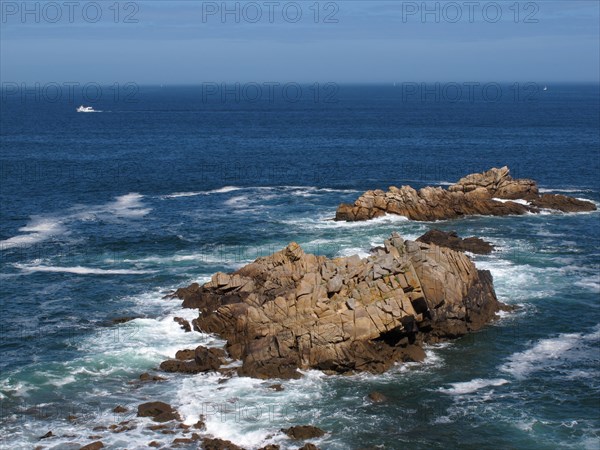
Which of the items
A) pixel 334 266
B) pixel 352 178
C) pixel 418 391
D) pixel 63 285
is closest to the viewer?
pixel 418 391

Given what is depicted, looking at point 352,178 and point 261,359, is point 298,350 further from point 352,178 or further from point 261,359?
point 352,178

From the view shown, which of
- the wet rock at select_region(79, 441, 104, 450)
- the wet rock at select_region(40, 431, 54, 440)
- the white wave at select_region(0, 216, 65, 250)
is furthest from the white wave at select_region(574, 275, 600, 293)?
the white wave at select_region(0, 216, 65, 250)

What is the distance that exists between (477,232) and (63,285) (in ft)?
164

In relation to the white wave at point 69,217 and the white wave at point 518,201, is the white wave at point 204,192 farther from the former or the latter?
the white wave at point 518,201

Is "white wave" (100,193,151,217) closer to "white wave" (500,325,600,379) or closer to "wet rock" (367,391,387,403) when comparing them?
"white wave" (500,325,600,379)

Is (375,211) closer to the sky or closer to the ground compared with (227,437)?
closer to the sky

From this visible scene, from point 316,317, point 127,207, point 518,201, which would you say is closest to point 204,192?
point 127,207

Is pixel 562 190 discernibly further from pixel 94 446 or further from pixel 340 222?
pixel 94 446

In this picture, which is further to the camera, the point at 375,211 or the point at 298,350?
the point at 375,211

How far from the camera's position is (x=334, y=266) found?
70062 mm

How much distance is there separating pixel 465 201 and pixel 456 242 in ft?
65.4

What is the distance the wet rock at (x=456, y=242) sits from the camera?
9062 cm

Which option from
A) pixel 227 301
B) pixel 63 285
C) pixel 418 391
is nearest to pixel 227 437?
pixel 418 391

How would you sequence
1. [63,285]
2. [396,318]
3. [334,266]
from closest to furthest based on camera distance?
[396,318]
[334,266]
[63,285]
